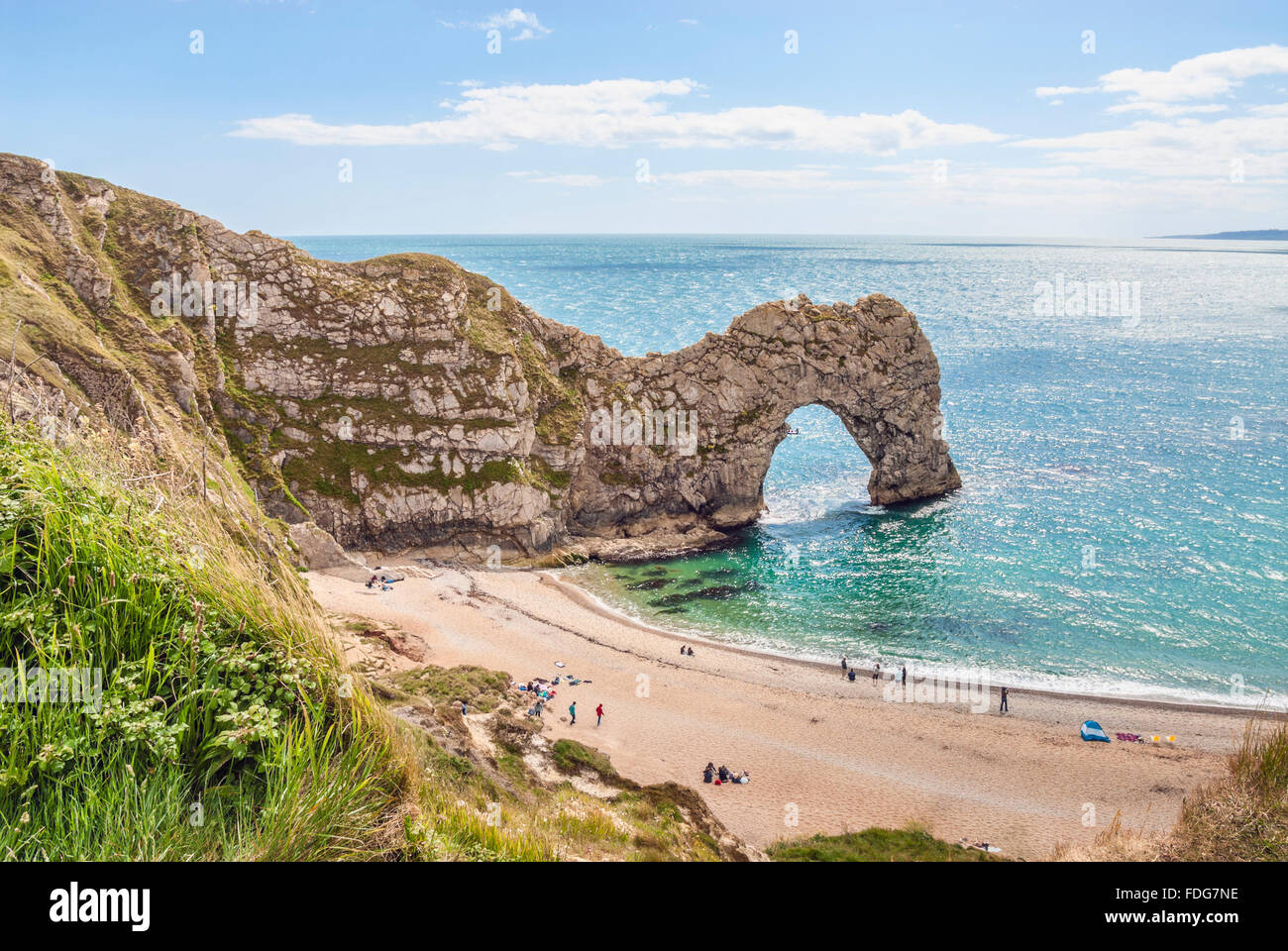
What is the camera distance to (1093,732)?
32875 millimetres

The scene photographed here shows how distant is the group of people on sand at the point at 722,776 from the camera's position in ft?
95.8

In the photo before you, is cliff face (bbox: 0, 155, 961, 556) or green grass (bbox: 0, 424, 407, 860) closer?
green grass (bbox: 0, 424, 407, 860)

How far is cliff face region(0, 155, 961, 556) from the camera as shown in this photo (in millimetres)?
45781

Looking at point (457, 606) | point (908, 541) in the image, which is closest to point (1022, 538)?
point (908, 541)

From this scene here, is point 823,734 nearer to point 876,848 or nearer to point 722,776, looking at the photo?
point 722,776

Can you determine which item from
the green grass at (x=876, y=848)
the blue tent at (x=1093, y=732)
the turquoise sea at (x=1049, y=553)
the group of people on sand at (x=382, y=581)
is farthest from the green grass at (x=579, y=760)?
the blue tent at (x=1093, y=732)

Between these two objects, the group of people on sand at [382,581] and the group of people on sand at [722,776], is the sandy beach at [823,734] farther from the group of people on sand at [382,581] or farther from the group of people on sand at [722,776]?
the group of people on sand at [382,581]

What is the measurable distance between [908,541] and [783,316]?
21.7 meters

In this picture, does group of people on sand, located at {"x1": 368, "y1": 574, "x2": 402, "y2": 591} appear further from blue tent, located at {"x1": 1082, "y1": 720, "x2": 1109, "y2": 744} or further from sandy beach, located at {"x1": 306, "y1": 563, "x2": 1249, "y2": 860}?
blue tent, located at {"x1": 1082, "y1": 720, "x2": 1109, "y2": 744}

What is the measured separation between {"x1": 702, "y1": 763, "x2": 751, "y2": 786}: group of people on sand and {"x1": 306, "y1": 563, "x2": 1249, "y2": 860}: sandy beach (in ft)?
1.17

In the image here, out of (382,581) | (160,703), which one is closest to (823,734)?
(382,581)

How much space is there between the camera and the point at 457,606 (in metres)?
44.3

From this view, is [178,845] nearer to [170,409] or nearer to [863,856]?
[863,856]

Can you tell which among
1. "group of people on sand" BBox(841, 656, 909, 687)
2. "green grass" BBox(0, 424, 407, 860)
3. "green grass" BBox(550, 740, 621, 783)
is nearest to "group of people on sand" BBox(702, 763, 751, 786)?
"green grass" BBox(550, 740, 621, 783)
